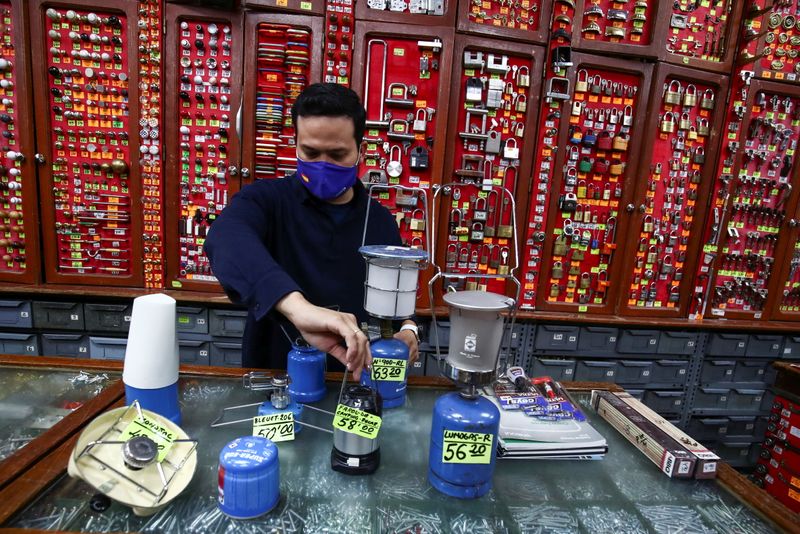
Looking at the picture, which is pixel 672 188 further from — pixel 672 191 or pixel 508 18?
pixel 508 18

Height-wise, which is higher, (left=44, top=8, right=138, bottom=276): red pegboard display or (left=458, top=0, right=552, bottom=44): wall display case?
(left=458, top=0, right=552, bottom=44): wall display case

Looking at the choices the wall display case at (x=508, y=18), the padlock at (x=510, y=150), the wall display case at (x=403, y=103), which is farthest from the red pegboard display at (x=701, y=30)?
the wall display case at (x=403, y=103)

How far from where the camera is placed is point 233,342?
3072 mm

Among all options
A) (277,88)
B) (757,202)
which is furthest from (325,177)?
(757,202)

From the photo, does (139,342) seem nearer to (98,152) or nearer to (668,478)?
(668,478)

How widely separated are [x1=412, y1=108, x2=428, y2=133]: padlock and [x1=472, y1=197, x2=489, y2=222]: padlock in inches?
27.6

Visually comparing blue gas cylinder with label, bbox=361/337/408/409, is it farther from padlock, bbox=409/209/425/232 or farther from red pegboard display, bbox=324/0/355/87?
red pegboard display, bbox=324/0/355/87

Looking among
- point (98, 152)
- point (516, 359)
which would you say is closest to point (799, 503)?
point (516, 359)

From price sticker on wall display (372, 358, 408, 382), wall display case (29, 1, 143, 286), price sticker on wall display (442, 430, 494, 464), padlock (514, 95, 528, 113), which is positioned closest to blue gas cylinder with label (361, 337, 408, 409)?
price sticker on wall display (372, 358, 408, 382)

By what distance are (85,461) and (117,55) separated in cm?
317

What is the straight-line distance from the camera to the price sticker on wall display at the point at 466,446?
925 millimetres

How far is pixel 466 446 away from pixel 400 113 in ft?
8.79

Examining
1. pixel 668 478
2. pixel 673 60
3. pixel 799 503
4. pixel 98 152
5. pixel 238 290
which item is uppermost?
pixel 673 60

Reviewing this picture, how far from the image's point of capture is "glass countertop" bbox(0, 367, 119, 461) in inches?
42.6
